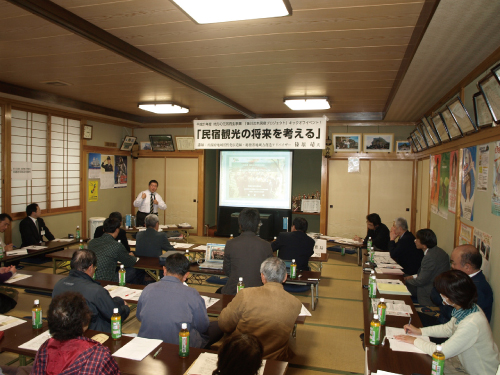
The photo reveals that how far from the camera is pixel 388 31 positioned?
2.99 m

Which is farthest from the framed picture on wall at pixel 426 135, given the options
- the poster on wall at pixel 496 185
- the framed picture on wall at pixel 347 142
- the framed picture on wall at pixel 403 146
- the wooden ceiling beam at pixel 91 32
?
the wooden ceiling beam at pixel 91 32

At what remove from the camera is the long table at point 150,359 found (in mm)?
2037

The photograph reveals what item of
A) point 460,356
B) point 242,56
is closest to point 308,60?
point 242,56

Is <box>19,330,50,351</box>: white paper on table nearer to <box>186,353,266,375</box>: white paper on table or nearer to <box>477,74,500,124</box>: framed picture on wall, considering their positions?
<box>186,353,266,375</box>: white paper on table

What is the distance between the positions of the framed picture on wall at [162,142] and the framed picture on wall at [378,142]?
4.73 m

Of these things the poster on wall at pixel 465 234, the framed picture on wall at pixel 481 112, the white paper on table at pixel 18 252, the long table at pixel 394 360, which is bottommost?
the long table at pixel 394 360

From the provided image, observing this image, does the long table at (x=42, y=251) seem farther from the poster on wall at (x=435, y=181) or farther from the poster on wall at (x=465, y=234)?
the poster on wall at (x=435, y=181)

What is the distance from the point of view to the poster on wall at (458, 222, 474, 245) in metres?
3.82

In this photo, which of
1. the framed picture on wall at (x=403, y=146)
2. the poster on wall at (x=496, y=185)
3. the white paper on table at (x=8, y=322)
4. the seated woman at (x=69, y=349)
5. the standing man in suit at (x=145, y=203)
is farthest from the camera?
the framed picture on wall at (x=403, y=146)

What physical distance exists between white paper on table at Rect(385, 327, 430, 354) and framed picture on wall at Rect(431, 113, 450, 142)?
10.2 ft

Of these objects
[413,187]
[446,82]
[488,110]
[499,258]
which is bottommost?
[499,258]

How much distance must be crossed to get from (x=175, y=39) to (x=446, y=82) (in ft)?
10.0

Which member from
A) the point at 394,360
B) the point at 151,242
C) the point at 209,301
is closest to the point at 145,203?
the point at 151,242

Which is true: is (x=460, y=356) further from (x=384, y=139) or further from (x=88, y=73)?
(x=384, y=139)
